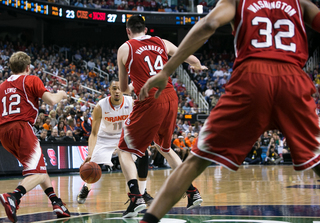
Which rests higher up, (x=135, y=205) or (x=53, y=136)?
(x=53, y=136)

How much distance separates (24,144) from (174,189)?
2447mm

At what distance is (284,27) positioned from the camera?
2635 mm

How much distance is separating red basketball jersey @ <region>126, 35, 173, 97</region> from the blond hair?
1202mm

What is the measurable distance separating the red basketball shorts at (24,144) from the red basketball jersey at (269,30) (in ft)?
8.88

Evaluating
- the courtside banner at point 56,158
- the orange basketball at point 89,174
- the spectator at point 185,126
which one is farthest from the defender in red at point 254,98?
the spectator at point 185,126

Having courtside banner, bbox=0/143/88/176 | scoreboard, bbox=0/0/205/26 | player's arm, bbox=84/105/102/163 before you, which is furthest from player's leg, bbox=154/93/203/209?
scoreboard, bbox=0/0/205/26

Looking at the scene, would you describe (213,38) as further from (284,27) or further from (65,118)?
(284,27)

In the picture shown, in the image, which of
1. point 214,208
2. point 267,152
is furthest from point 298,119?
point 267,152

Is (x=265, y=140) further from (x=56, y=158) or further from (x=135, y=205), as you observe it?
(x=135, y=205)

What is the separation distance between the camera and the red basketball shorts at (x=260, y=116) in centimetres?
254

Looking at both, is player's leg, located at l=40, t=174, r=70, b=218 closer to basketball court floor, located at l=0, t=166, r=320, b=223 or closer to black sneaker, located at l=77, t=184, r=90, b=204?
basketball court floor, located at l=0, t=166, r=320, b=223

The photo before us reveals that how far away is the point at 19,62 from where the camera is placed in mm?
4715

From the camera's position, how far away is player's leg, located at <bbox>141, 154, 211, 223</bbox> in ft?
8.27

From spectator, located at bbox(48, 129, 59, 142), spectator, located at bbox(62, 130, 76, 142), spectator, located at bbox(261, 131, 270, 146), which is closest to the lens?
spectator, located at bbox(48, 129, 59, 142)
